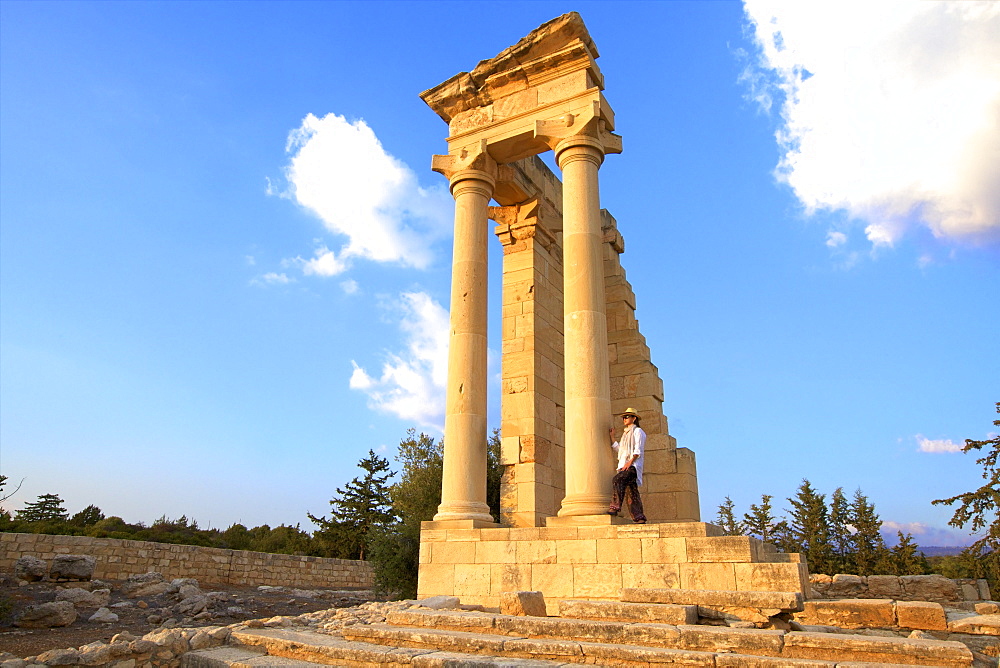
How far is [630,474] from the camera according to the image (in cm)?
1180

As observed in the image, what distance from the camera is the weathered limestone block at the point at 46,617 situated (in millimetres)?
13625

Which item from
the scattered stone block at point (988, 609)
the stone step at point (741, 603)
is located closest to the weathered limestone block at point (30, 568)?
the stone step at point (741, 603)

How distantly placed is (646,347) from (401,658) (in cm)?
1174

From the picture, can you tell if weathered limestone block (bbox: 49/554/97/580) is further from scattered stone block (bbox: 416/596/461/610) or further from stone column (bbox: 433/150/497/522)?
scattered stone block (bbox: 416/596/461/610)

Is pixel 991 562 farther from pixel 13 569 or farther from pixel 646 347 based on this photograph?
pixel 13 569

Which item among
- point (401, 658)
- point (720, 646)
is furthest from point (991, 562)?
point (401, 658)

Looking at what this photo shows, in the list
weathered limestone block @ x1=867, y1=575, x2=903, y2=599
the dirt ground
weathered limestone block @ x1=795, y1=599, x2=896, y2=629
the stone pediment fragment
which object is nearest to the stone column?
the stone pediment fragment

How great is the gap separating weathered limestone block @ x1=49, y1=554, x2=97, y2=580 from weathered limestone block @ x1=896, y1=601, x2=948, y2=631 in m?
20.3

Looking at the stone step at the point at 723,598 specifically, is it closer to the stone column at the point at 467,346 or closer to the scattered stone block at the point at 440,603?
the scattered stone block at the point at 440,603

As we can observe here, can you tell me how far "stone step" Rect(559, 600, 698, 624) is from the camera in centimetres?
735

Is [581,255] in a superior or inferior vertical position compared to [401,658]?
superior

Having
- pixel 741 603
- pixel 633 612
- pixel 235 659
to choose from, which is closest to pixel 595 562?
pixel 633 612

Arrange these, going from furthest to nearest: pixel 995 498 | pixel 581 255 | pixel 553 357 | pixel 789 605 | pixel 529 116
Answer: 1. pixel 995 498
2. pixel 553 357
3. pixel 529 116
4. pixel 581 255
5. pixel 789 605

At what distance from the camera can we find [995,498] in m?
19.6
